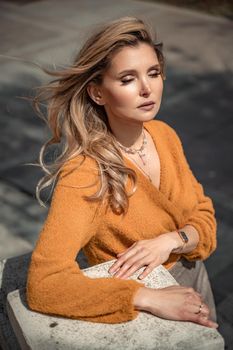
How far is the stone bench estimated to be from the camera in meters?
2.04

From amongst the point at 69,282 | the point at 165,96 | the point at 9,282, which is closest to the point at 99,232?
the point at 69,282

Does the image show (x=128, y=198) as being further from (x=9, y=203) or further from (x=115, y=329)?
(x=9, y=203)

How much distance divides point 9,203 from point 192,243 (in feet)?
9.14

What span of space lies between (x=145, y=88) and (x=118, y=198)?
0.45 meters

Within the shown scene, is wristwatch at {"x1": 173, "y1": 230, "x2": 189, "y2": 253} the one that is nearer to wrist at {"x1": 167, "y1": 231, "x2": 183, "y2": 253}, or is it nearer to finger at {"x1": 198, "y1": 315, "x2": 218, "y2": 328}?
wrist at {"x1": 167, "y1": 231, "x2": 183, "y2": 253}

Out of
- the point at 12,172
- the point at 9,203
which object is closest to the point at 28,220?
the point at 9,203

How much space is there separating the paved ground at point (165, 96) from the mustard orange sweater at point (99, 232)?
119 cm

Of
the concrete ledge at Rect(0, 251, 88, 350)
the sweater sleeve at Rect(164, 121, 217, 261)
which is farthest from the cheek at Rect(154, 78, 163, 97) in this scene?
the concrete ledge at Rect(0, 251, 88, 350)

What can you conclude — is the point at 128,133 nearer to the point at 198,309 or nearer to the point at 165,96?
the point at 198,309

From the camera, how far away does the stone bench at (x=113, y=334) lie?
2.04 m

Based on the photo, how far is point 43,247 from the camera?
221 cm

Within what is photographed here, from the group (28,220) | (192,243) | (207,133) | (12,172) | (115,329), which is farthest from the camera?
(207,133)

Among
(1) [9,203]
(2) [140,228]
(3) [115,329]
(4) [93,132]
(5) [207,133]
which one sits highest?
(4) [93,132]

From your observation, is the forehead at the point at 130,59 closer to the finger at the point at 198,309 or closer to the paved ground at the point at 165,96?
the finger at the point at 198,309
